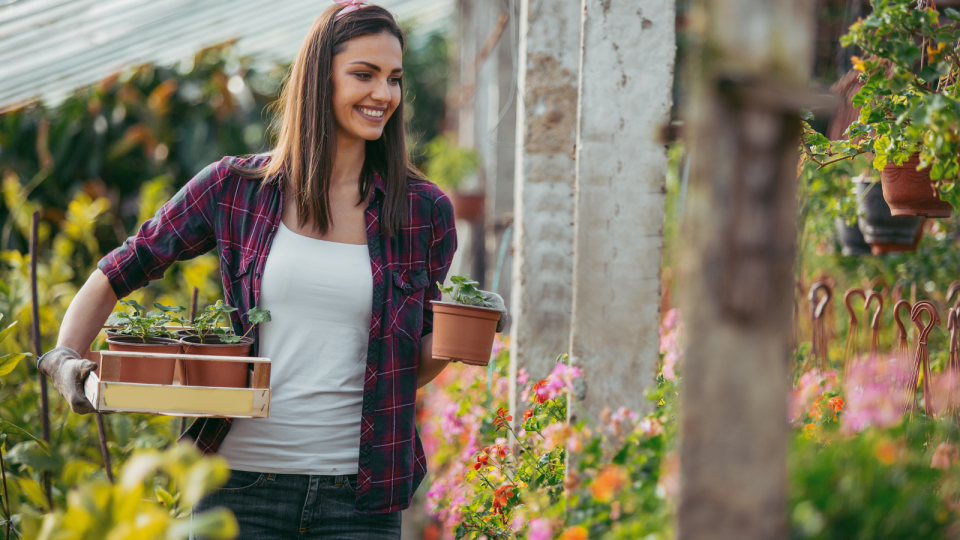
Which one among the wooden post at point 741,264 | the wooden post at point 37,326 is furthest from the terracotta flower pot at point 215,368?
the wooden post at point 741,264

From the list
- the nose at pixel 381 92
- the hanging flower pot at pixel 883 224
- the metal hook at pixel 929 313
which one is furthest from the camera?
the hanging flower pot at pixel 883 224

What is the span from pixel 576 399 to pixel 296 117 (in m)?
0.89

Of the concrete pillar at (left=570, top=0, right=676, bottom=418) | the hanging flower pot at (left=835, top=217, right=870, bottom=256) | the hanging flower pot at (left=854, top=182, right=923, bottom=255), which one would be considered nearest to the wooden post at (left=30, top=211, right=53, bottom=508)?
the concrete pillar at (left=570, top=0, right=676, bottom=418)

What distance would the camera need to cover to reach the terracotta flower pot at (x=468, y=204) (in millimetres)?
6230

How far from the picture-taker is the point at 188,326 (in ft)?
5.82

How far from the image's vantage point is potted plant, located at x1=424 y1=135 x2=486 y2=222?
6.27 meters

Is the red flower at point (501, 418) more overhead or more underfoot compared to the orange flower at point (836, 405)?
more underfoot

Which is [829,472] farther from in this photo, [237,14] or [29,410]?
[237,14]

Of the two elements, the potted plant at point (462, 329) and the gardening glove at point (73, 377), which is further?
the potted plant at point (462, 329)

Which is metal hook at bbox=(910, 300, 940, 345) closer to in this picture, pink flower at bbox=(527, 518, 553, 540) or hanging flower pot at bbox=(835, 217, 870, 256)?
hanging flower pot at bbox=(835, 217, 870, 256)

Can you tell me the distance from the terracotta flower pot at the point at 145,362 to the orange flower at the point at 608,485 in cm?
87

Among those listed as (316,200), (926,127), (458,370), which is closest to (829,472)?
(926,127)

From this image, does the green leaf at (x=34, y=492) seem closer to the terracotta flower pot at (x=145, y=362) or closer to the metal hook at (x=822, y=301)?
the terracotta flower pot at (x=145, y=362)

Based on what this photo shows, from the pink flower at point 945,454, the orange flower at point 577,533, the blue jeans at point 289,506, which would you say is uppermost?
the pink flower at point 945,454
